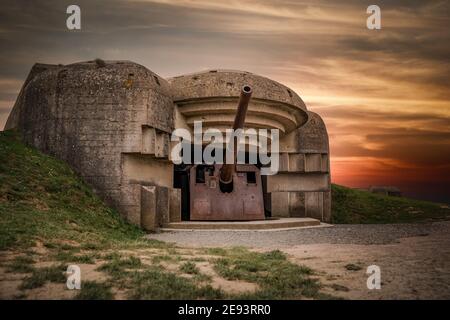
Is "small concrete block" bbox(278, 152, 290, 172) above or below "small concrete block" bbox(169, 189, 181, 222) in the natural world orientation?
above

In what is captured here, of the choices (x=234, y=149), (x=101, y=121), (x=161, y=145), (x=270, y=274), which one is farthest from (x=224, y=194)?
(x=270, y=274)

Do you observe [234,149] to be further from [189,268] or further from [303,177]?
[189,268]

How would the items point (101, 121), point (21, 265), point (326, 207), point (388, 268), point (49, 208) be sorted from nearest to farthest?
point (21, 265) < point (388, 268) < point (49, 208) < point (101, 121) < point (326, 207)

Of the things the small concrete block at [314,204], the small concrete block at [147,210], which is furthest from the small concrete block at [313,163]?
the small concrete block at [147,210]

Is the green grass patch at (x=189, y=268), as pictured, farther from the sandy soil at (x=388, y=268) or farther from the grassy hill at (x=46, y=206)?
the grassy hill at (x=46, y=206)

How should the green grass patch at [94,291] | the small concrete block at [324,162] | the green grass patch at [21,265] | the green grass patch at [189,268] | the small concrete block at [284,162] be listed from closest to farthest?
the green grass patch at [94,291], the green grass patch at [21,265], the green grass patch at [189,268], the small concrete block at [284,162], the small concrete block at [324,162]

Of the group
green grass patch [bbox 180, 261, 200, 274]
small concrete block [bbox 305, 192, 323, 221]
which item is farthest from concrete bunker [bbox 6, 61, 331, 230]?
green grass patch [bbox 180, 261, 200, 274]

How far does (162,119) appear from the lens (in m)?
10.5

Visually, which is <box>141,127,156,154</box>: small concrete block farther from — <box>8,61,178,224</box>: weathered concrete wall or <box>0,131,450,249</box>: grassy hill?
<box>0,131,450,249</box>: grassy hill

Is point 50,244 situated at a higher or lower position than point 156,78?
lower

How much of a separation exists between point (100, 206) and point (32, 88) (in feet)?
13.2

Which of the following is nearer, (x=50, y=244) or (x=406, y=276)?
(x=406, y=276)
